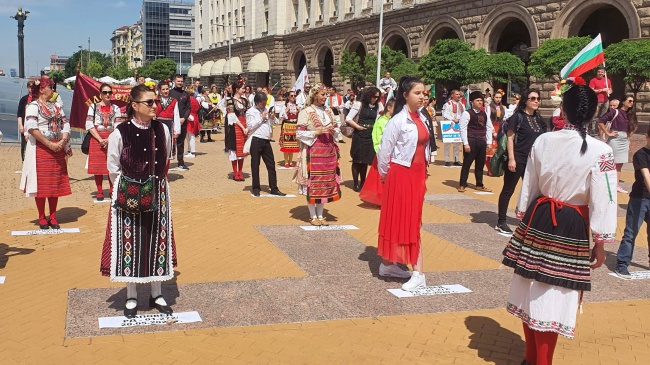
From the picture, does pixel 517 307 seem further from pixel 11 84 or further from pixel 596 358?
pixel 11 84

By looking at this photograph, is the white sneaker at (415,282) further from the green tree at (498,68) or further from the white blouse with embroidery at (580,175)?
the green tree at (498,68)

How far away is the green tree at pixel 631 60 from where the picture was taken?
19.3 m

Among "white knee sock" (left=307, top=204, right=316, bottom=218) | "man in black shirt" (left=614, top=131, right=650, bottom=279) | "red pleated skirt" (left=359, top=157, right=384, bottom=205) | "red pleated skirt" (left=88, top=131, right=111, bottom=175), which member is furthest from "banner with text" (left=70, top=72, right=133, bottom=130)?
"man in black shirt" (left=614, top=131, right=650, bottom=279)

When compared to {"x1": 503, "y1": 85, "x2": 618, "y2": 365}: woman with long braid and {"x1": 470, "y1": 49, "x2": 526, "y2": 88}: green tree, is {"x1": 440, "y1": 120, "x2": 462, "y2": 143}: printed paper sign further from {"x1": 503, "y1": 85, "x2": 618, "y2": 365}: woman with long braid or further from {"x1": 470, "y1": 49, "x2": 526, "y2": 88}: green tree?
{"x1": 503, "y1": 85, "x2": 618, "y2": 365}: woman with long braid

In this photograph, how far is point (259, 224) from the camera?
959 centimetres

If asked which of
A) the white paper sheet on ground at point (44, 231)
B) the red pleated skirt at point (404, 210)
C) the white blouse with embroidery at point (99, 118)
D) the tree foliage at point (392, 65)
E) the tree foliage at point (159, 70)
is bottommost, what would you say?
the white paper sheet on ground at point (44, 231)

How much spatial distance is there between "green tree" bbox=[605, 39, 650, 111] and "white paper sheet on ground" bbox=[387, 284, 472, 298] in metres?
15.5

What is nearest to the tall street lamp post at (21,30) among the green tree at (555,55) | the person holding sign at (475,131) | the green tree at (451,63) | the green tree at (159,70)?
the green tree at (451,63)

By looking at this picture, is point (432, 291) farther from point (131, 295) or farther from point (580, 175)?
point (131, 295)

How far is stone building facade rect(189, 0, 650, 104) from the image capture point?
2653 centimetres

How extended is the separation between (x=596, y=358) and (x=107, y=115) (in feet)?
27.4

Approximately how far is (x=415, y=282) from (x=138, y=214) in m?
2.77

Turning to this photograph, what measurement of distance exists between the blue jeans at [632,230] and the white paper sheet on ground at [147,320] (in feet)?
15.8

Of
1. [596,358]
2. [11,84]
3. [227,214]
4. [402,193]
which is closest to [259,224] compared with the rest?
[227,214]
